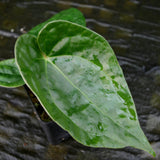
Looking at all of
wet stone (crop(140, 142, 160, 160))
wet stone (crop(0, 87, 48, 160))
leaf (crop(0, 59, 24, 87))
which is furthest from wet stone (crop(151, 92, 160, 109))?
leaf (crop(0, 59, 24, 87))

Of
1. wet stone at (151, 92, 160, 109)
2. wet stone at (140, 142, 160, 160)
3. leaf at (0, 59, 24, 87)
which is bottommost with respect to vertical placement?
wet stone at (140, 142, 160, 160)

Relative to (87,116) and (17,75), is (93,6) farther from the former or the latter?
(87,116)

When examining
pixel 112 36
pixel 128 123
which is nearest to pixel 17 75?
pixel 128 123

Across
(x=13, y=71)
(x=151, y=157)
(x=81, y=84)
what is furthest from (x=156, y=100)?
(x=13, y=71)

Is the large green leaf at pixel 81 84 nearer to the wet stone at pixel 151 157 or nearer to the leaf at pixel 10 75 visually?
the leaf at pixel 10 75

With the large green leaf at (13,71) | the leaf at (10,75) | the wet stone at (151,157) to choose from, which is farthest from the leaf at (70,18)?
the wet stone at (151,157)

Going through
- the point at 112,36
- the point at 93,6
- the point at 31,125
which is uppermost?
the point at 93,6

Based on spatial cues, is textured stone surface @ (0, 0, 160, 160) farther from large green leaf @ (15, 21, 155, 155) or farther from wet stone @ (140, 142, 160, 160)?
large green leaf @ (15, 21, 155, 155)
